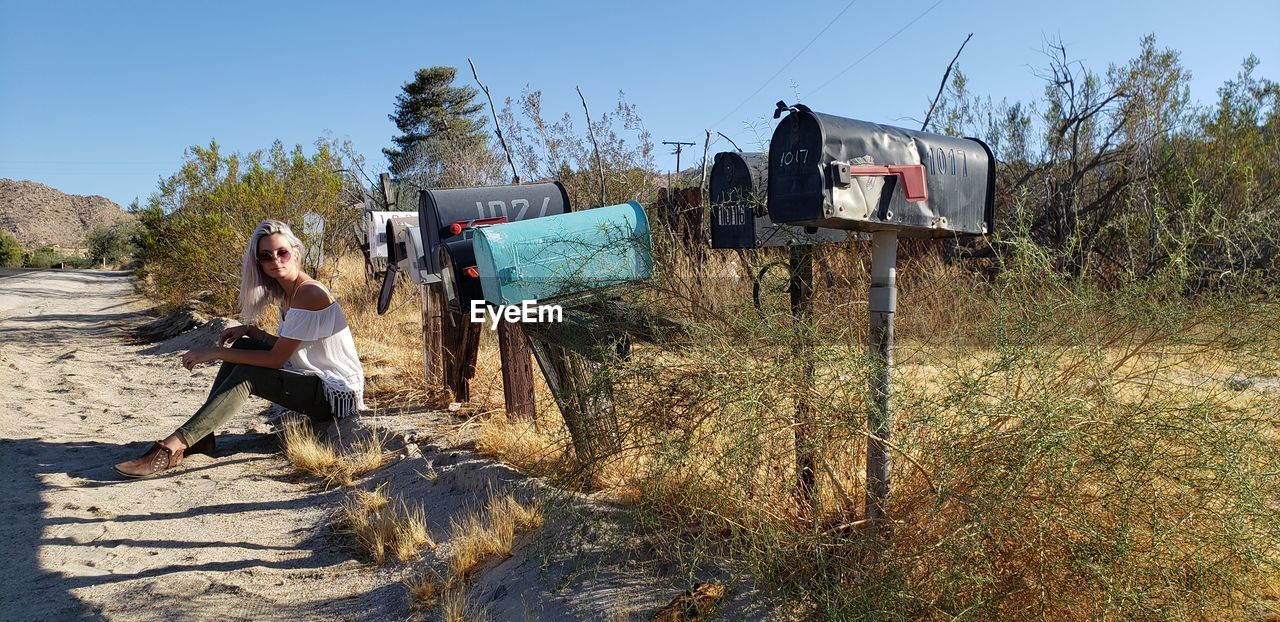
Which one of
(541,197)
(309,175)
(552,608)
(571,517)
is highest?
(309,175)

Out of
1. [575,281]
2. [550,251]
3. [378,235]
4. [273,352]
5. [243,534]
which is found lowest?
[243,534]

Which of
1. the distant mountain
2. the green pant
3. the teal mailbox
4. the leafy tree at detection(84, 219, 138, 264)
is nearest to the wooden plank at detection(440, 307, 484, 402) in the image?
the green pant

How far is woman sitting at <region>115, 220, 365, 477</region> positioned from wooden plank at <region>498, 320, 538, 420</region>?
1082 millimetres

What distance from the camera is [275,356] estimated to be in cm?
446

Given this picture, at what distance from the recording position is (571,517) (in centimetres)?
282

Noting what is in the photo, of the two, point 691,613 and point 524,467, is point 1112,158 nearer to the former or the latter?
point 524,467

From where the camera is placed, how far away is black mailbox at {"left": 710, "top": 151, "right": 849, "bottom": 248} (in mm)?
2701

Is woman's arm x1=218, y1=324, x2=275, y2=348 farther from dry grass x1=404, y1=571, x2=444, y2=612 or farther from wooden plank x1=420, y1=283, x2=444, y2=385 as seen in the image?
dry grass x1=404, y1=571, x2=444, y2=612

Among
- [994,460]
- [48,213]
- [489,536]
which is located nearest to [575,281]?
[489,536]

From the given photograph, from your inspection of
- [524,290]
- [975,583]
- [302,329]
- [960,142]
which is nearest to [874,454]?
[975,583]

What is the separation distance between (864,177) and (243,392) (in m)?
3.70

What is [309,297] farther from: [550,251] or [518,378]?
[550,251]

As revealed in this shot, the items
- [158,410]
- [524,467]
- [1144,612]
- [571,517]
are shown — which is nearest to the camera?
[1144,612]

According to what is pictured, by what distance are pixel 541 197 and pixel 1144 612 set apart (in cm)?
304
